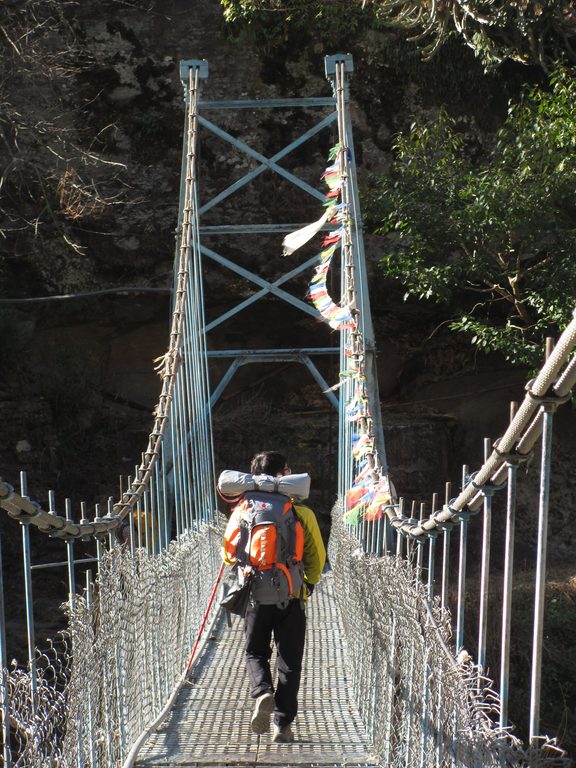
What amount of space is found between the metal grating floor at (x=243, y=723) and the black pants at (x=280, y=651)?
0.11 meters

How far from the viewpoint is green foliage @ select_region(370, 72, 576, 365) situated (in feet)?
20.0

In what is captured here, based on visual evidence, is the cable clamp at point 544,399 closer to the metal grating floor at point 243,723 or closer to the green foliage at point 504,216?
the metal grating floor at point 243,723

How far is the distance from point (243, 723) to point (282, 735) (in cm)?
23

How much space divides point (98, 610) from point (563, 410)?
6.52 m

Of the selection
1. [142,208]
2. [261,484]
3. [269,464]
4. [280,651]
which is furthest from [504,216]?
[280,651]

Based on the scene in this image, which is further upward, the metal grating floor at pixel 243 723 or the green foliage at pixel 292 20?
the green foliage at pixel 292 20

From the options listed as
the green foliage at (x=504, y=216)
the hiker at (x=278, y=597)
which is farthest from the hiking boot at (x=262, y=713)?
the green foliage at (x=504, y=216)

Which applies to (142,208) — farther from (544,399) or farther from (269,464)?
(544,399)

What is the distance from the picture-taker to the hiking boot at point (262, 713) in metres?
2.90

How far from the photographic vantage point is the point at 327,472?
8.27m

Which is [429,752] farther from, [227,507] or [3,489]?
[227,507]

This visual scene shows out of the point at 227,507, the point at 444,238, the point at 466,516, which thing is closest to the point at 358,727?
the point at 466,516

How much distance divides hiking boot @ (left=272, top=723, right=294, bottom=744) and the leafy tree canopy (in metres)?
4.77

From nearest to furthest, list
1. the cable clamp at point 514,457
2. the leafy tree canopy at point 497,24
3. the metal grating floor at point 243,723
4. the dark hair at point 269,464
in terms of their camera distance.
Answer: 1. the cable clamp at point 514,457
2. the metal grating floor at point 243,723
3. the dark hair at point 269,464
4. the leafy tree canopy at point 497,24
